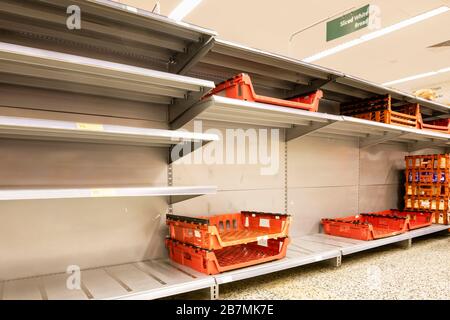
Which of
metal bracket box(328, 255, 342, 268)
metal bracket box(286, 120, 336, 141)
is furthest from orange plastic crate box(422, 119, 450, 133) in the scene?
Answer: metal bracket box(328, 255, 342, 268)

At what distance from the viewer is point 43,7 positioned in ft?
5.32

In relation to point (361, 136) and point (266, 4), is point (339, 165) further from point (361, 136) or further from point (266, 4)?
point (266, 4)

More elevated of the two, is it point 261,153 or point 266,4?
point 266,4

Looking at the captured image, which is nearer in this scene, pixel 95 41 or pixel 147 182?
pixel 95 41

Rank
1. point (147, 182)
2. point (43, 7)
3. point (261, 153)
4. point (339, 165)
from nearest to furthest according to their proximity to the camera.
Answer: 1. point (43, 7)
2. point (147, 182)
3. point (261, 153)
4. point (339, 165)

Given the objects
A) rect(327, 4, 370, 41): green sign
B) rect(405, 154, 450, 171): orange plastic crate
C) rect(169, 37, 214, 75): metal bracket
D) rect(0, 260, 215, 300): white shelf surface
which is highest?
rect(327, 4, 370, 41): green sign

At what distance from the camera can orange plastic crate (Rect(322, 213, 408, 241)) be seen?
2.99 m

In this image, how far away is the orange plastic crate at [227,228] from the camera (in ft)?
6.35

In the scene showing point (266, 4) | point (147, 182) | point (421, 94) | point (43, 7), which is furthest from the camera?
point (266, 4)

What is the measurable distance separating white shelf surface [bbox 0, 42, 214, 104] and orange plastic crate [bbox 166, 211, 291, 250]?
2.64ft

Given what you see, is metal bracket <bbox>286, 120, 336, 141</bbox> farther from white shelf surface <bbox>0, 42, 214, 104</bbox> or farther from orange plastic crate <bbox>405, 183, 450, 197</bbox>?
orange plastic crate <bbox>405, 183, 450, 197</bbox>
